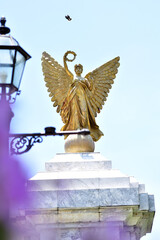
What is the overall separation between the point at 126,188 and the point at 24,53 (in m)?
6.77

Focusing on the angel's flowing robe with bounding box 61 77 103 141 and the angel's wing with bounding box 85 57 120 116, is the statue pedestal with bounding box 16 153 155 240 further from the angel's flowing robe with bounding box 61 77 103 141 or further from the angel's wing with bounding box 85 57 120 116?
the angel's wing with bounding box 85 57 120 116

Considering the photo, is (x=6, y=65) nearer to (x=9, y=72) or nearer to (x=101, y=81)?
(x=9, y=72)

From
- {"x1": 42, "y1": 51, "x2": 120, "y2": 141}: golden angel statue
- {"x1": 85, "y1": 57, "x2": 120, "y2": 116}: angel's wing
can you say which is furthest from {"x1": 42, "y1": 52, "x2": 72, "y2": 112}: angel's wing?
{"x1": 85, "y1": 57, "x2": 120, "y2": 116}: angel's wing

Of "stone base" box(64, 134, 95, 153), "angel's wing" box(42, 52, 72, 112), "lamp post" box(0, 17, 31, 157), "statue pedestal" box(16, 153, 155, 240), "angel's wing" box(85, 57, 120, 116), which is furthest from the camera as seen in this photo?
"angel's wing" box(85, 57, 120, 116)

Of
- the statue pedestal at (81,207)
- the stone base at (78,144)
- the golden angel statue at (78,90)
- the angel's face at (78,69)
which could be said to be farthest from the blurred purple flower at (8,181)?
the angel's face at (78,69)

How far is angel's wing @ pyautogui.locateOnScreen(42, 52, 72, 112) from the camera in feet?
62.4

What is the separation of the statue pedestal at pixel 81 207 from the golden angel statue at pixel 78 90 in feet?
7.47

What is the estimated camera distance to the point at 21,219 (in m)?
16.4

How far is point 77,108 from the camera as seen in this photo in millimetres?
18516

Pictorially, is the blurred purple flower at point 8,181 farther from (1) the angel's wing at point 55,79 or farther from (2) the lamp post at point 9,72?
(1) the angel's wing at point 55,79

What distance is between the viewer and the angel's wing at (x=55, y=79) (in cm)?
1902

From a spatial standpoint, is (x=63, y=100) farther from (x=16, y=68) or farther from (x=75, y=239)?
(x=16, y=68)

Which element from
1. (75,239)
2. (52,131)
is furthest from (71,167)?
(52,131)

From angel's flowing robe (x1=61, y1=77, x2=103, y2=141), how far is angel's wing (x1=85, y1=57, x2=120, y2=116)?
1.16ft
